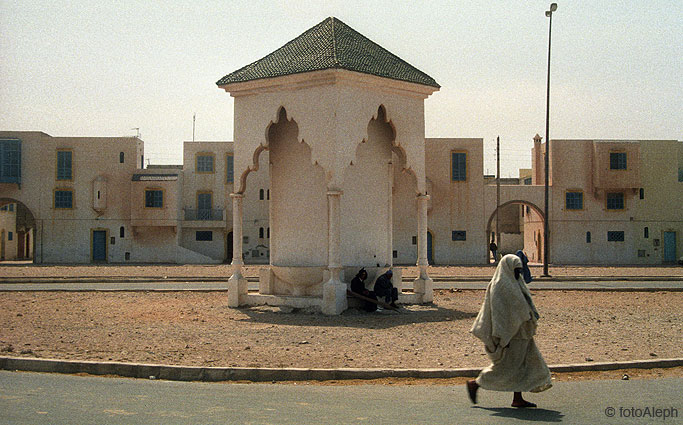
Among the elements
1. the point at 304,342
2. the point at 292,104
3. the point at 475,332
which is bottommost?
the point at 304,342

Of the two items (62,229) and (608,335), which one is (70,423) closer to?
(608,335)

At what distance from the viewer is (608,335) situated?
43.4 feet

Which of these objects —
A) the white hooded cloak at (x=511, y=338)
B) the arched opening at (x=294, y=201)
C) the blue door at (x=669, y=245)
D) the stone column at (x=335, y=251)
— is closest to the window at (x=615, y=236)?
the blue door at (x=669, y=245)

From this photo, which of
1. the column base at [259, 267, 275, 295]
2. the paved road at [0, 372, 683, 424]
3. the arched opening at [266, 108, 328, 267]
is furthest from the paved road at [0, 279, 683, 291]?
the paved road at [0, 372, 683, 424]

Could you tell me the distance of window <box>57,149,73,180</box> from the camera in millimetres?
52844

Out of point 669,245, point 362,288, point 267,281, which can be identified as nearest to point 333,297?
point 362,288

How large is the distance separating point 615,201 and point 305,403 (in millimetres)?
47417

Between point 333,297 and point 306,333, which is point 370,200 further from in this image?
point 306,333

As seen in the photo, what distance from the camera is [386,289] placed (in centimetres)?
1756

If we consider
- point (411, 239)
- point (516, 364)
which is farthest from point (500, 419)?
point (411, 239)

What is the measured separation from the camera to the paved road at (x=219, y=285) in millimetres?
24891

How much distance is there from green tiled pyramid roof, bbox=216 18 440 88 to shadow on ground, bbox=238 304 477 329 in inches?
213

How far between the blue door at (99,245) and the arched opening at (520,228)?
1019 inches

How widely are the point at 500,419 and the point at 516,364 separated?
30.1 inches
